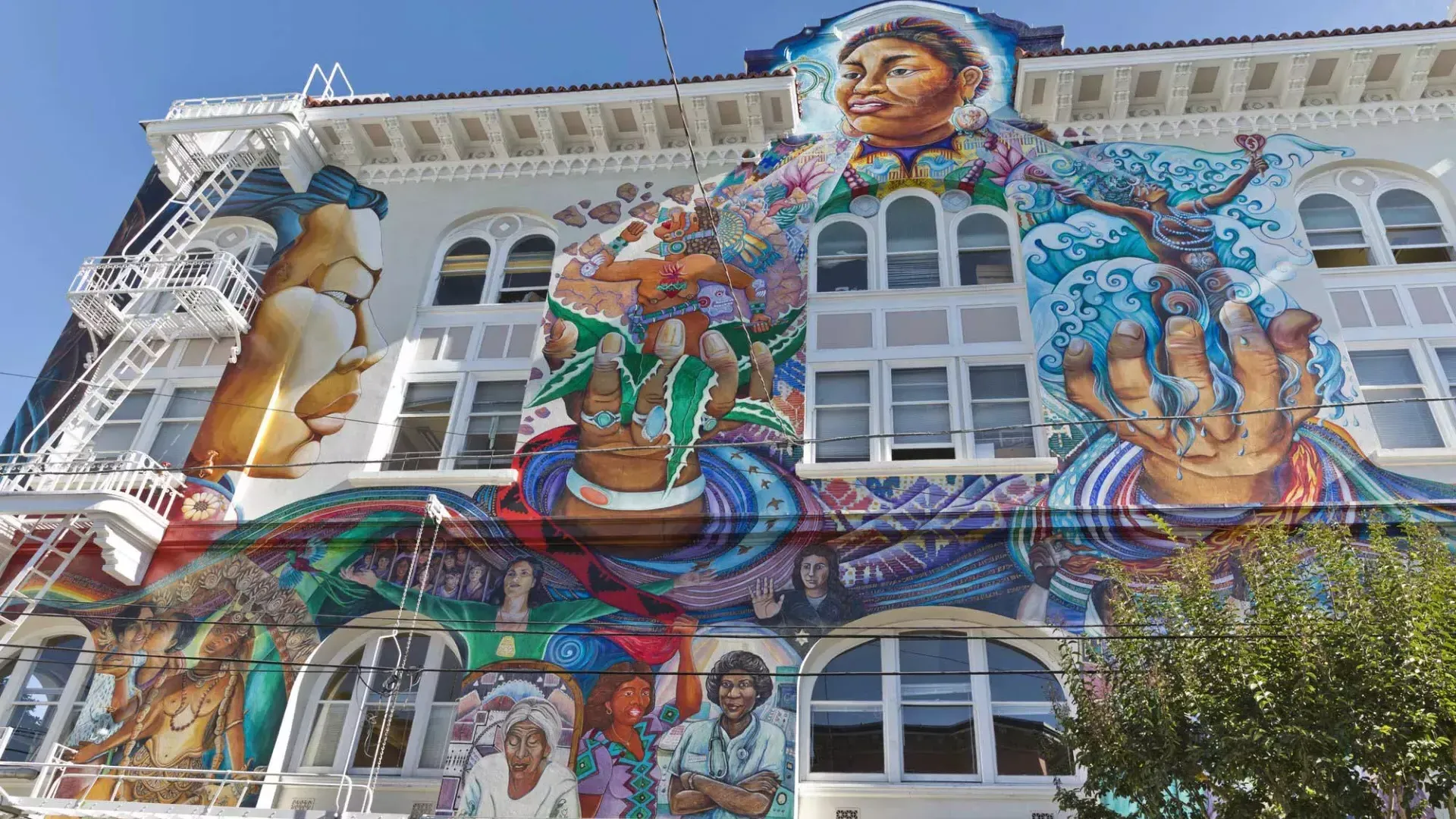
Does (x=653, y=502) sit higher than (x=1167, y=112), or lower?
lower

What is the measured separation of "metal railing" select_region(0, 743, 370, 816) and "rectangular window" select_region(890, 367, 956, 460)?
804 centimetres

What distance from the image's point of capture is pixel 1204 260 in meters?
16.3

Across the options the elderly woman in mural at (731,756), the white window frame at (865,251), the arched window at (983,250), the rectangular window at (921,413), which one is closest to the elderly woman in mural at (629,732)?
the elderly woman in mural at (731,756)

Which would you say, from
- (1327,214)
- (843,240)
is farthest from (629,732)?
(1327,214)

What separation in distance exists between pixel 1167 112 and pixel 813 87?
19.2 ft

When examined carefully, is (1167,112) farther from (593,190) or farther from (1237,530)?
(593,190)

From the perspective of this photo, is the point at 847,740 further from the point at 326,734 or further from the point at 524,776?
the point at 326,734

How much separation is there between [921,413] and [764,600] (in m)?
3.76

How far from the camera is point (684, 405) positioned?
52.0 feet

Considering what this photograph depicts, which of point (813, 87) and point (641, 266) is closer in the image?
point (641, 266)

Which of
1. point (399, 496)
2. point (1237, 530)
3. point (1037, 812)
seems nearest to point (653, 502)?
point (399, 496)

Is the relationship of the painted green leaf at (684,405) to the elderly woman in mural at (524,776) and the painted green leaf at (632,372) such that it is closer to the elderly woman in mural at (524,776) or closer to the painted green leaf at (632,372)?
the painted green leaf at (632,372)

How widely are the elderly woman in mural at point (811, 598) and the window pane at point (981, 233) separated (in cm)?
631

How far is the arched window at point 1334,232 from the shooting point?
55.3 ft
